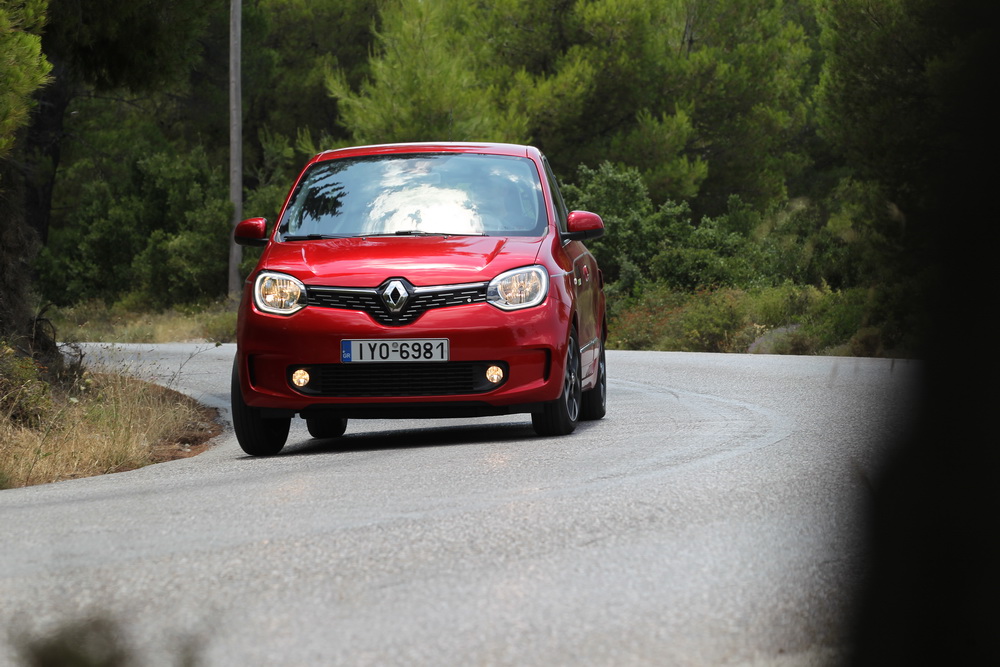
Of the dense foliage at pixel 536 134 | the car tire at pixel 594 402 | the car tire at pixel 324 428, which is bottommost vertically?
the dense foliage at pixel 536 134

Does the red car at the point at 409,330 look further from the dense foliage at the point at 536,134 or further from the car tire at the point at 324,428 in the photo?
the dense foliage at the point at 536,134

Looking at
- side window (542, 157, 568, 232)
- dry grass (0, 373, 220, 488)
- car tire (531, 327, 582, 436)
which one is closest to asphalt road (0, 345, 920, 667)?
car tire (531, 327, 582, 436)

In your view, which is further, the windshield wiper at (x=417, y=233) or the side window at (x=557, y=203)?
the side window at (x=557, y=203)

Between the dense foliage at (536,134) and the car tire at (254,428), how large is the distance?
1275cm

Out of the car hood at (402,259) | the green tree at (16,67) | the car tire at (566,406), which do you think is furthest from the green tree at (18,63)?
the car tire at (566,406)

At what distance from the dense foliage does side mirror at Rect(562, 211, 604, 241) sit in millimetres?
11676

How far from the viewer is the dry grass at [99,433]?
26.0 ft

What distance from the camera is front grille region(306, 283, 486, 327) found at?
7848 millimetres

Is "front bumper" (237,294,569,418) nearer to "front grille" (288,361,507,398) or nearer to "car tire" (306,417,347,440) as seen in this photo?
"front grille" (288,361,507,398)

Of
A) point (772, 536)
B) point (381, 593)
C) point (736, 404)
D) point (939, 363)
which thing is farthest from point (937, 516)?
point (736, 404)

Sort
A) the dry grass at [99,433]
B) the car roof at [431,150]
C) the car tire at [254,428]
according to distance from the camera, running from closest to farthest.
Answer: the dry grass at [99,433] < the car tire at [254,428] < the car roof at [431,150]

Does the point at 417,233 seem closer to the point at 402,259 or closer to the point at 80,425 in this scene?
the point at 402,259

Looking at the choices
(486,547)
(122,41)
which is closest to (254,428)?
(486,547)

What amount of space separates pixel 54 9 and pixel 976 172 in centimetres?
1042
